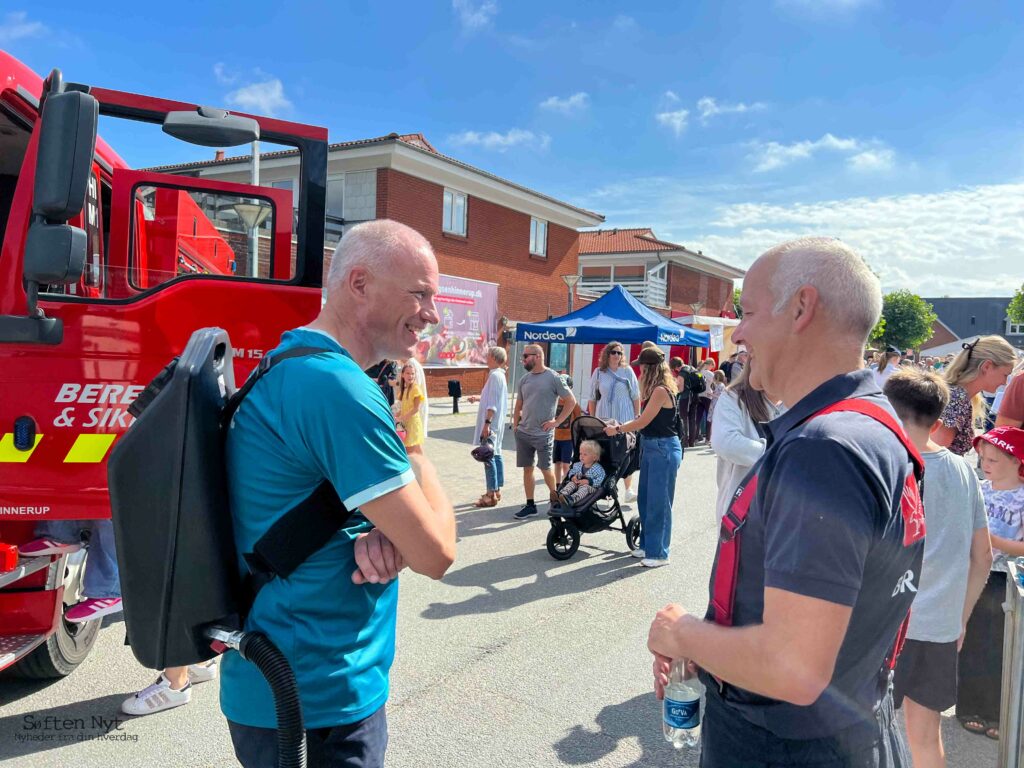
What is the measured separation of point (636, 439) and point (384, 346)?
5.20 m

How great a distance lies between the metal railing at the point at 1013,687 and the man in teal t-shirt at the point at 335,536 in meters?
2.15

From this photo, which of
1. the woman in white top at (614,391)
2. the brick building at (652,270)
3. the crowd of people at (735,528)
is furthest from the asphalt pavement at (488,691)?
the brick building at (652,270)

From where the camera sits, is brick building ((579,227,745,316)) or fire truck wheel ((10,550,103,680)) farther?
brick building ((579,227,745,316))

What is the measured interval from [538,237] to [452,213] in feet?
14.6

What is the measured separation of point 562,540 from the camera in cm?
614

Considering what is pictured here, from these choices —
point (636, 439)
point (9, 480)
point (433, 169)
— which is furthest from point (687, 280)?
point (9, 480)

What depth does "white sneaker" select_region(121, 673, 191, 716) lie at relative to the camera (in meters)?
3.32

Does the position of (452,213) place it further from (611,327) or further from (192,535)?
(192,535)

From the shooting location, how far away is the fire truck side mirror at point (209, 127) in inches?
113

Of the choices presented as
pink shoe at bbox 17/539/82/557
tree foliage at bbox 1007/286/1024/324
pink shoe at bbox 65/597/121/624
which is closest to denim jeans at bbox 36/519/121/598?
pink shoe at bbox 65/597/121/624

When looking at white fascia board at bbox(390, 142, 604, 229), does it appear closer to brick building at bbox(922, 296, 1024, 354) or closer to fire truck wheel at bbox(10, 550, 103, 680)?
fire truck wheel at bbox(10, 550, 103, 680)

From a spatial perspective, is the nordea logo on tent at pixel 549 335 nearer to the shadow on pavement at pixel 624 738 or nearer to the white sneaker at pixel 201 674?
the shadow on pavement at pixel 624 738

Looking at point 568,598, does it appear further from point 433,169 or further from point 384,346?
point 433,169

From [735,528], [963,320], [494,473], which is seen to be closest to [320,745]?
[735,528]
